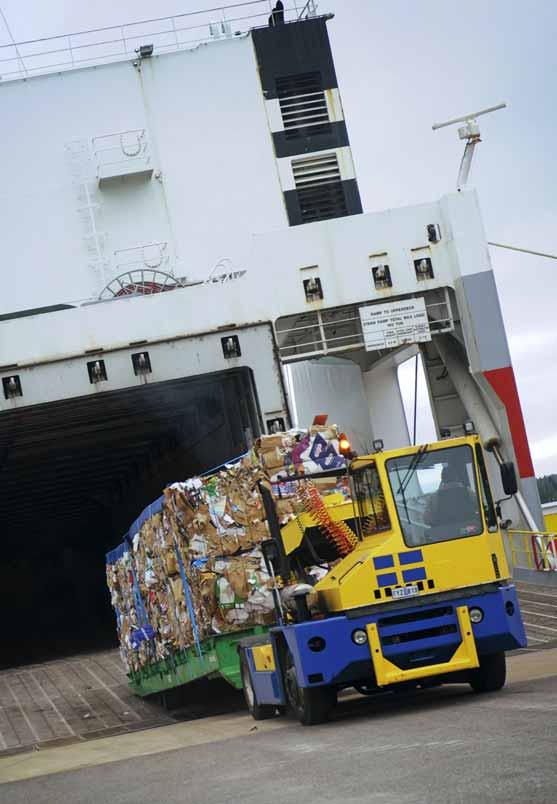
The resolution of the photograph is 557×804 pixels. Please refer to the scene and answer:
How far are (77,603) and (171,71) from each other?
2822cm

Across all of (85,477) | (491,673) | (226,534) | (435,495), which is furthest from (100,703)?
(85,477)

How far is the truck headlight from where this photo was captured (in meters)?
10.9

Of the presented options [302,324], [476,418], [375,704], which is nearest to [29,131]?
[302,324]

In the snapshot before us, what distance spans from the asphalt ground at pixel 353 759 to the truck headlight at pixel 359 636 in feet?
2.17

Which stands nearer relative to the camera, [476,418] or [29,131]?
[476,418]

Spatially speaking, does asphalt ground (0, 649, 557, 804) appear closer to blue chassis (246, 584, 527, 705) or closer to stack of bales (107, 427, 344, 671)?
blue chassis (246, 584, 527, 705)

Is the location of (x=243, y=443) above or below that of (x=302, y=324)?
below

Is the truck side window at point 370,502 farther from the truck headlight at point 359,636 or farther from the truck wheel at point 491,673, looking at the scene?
the truck wheel at point 491,673

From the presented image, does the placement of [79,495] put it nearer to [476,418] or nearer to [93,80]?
[93,80]

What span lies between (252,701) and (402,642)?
114 inches

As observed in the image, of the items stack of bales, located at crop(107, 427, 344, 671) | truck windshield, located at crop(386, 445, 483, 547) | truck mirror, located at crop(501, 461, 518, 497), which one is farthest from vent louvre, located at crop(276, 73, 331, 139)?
truck mirror, located at crop(501, 461, 518, 497)

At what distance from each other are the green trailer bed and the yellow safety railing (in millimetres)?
8478

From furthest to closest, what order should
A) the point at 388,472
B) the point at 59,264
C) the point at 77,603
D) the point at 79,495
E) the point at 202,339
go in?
the point at 77,603 < the point at 79,495 < the point at 59,264 < the point at 202,339 < the point at 388,472

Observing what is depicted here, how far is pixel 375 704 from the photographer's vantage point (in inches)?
493
